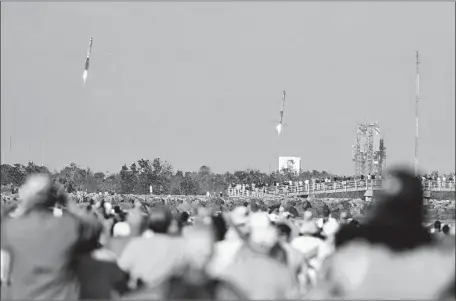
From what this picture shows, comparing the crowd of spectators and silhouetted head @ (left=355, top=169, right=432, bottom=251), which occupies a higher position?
silhouetted head @ (left=355, top=169, right=432, bottom=251)

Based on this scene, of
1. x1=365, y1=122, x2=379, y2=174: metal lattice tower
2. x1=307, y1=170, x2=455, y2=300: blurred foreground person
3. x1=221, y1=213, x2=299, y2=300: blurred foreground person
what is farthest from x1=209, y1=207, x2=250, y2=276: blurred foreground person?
x1=365, y1=122, x2=379, y2=174: metal lattice tower

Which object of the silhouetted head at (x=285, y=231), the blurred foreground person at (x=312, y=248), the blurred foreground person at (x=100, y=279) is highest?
the silhouetted head at (x=285, y=231)

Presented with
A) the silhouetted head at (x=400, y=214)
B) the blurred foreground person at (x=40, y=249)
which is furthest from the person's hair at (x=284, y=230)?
the silhouetted head at (x=400, y=214)

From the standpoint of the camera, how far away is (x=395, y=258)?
7777 millimetres

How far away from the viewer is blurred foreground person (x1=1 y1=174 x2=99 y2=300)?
10570 millimetres

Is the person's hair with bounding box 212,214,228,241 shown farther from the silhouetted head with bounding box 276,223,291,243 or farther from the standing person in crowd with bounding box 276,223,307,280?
the standing person in crowd with bounding box 276,223,307,280

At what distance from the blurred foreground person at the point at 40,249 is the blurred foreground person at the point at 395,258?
3.28 metres

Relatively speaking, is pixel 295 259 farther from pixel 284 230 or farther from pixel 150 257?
pixel 284 230

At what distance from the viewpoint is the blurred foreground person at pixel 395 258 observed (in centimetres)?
765

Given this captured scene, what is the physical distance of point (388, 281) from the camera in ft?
25.0

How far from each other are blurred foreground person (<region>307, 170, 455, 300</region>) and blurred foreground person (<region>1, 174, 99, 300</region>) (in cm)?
328

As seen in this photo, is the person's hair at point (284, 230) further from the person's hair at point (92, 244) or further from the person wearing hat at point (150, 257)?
the person wearing hat at point (150, 257)

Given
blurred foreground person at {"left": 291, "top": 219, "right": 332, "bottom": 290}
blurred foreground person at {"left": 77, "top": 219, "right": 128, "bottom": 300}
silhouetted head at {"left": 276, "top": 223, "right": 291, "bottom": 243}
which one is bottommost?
blurred foreground person at {"left": 77, "top": 219, "right": 128, "bottom": 300}

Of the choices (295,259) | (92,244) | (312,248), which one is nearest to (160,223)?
(92,244)
